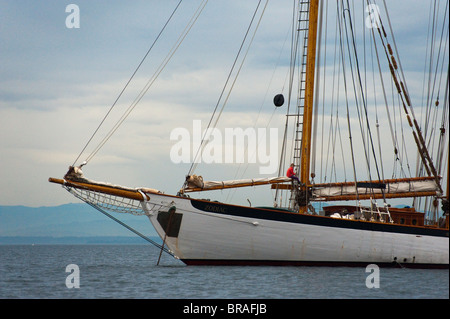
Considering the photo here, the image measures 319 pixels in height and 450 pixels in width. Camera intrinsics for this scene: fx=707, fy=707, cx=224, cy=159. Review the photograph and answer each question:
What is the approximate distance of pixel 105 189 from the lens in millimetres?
38594

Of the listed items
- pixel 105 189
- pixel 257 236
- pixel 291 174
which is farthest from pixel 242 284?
pixel 291 174

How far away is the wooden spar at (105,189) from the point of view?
3828cm

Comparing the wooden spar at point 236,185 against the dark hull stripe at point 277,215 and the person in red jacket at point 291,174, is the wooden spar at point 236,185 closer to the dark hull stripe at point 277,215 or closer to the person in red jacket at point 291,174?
the person in red jacket at point 291,174

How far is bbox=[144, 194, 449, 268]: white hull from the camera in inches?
1523

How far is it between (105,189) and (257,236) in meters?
8.71

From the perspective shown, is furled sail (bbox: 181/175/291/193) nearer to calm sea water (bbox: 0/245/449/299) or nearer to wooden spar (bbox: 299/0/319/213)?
wooden spar (bbox: 299/0/319/213)

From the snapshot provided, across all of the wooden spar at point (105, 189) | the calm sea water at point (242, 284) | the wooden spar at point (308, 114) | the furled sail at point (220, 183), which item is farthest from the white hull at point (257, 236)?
the wooden spar at point (308, 114)

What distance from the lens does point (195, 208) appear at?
38.6 meters

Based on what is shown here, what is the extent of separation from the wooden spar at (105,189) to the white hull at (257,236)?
103 cm

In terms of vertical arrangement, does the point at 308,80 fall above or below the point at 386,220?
above

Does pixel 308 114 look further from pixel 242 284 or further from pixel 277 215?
pixel 242 284
